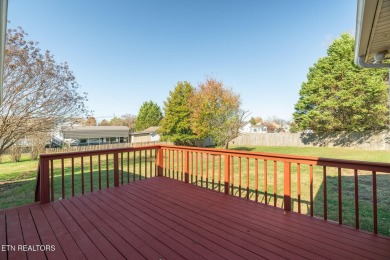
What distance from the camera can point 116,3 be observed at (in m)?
6.73

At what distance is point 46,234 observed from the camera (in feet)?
7.06

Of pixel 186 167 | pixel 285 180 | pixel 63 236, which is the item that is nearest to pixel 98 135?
pixel 186 167

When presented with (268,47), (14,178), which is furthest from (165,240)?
(268,47)

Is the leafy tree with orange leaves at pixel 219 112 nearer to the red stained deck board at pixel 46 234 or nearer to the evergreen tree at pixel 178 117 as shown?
the evergreen tree at pixel 178 117

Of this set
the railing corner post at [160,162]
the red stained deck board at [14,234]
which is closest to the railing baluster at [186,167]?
the railing corner post at [160,162]

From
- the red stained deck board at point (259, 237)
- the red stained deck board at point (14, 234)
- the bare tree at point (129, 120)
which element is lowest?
the red stained deck board at point (14, 234)

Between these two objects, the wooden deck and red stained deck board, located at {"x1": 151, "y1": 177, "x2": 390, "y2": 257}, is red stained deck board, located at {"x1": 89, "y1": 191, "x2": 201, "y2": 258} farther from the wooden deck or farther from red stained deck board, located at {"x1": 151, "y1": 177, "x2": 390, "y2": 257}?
red stained deck board, located at {"x1": 151, "y1": 177, "x2": 390, "y2": 257}

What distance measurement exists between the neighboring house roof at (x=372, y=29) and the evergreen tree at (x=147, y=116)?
1229 inches

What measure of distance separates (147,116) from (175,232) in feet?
104

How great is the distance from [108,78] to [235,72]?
8.94 m

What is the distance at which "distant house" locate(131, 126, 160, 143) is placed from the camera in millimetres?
28344

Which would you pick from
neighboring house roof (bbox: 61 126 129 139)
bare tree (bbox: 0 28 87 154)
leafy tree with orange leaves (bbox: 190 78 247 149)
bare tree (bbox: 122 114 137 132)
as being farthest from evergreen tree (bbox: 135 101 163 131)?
bare tree (bbox: 0 28 87 154)

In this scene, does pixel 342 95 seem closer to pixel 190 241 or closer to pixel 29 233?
pixel 190 241

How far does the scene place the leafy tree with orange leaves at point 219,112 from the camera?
12.0 m
